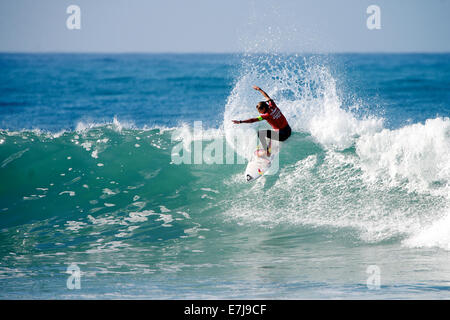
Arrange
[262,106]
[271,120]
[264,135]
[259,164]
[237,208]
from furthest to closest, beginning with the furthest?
[237,208] < [259,164] < [264,135] < [271,120] < [262,106]

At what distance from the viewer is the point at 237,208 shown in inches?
441

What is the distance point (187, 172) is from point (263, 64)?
11.3ft

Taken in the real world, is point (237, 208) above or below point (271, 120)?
below

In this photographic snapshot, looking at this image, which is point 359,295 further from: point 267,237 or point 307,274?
point 267,237

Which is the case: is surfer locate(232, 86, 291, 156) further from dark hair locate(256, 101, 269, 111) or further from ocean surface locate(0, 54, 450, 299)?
ocean surface locate(0, 54, 450, 299)

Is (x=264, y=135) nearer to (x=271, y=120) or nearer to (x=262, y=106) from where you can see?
(x=271, y=120)

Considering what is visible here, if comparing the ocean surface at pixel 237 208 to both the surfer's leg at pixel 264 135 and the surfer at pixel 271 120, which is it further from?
the surfer at pixel 271 120

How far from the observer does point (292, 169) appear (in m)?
12.1

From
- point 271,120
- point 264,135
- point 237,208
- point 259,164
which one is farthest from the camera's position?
point 237,208

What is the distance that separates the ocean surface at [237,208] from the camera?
297 inches

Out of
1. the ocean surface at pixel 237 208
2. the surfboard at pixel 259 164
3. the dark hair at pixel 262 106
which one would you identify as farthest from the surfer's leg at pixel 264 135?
the ocean surface at pixel 237 208

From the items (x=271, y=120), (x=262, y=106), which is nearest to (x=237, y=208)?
(x=271, y=120)

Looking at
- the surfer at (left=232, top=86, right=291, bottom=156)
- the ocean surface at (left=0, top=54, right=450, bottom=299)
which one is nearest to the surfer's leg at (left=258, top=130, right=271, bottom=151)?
the surfer at (left=232, top=86, right=291, bottom=156)

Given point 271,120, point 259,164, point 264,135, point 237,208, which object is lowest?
point 237,208
